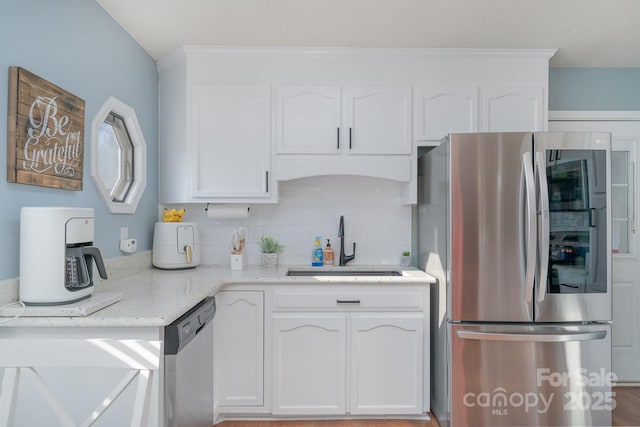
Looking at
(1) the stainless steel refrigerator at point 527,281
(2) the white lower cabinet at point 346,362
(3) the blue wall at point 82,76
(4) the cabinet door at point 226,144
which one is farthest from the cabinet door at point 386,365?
(3) the blue wall at point 82,76

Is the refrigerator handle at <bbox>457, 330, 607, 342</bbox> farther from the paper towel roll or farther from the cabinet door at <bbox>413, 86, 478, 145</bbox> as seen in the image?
the paper towel roll

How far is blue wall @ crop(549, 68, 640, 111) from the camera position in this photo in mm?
2852

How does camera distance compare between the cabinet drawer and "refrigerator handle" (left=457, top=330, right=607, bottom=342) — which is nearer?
"refrigerator handle" (left=457, top=330, right=607, bottom=342)

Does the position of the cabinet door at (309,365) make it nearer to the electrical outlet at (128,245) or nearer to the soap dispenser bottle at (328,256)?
the soap dispenser bottle at (328,256)

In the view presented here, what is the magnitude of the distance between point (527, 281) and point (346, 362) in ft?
3.63

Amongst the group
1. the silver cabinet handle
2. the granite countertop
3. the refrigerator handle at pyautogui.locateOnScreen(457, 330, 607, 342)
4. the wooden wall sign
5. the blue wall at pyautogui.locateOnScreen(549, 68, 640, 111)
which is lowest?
the refrigerator handle at pyautogui.locateOnScreen(457, 330, 607, 342)

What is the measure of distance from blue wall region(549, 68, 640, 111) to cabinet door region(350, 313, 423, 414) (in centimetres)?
210

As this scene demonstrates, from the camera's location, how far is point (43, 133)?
1.55 metres

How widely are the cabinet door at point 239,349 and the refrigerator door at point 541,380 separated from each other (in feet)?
3.75

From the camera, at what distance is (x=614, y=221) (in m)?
2.87

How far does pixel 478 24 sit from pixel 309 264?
192 centimetres

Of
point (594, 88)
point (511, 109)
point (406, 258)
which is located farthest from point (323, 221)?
point (594, 88)

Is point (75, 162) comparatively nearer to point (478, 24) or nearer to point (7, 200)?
point (7, 200)

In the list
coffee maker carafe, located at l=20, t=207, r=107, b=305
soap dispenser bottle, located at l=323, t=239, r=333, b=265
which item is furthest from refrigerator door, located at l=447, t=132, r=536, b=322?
coffee maker carafe, located at l=20, t=207, r=107, b=305
